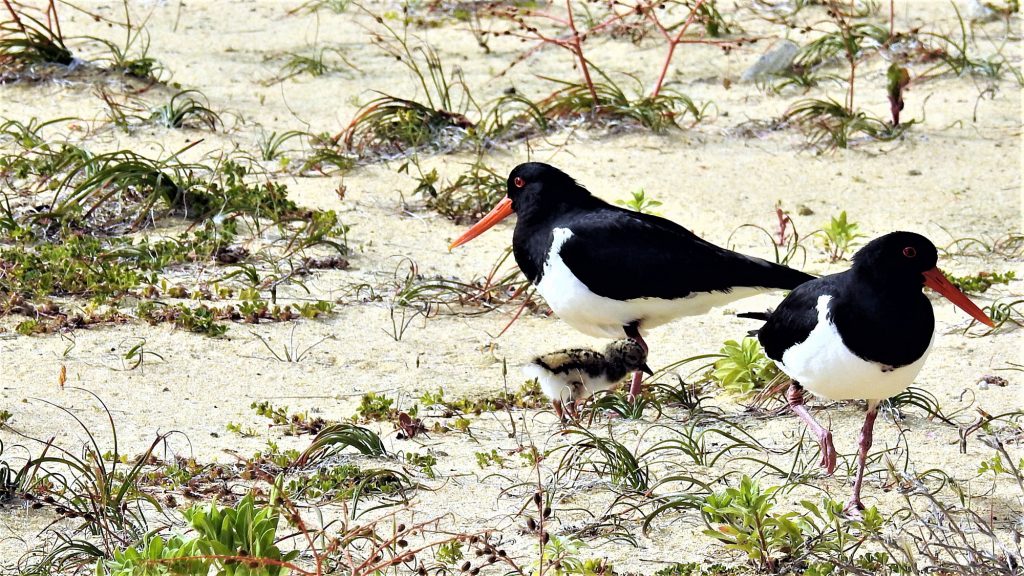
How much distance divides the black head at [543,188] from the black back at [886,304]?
1739 millimetres

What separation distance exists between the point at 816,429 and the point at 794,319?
16.3 inches

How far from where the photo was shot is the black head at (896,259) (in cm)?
413

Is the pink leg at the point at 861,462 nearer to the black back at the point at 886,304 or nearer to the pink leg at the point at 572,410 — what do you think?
the black back at the point at 886,304

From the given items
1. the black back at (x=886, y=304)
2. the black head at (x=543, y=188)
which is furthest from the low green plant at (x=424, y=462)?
the black head at (x=543, y=188)

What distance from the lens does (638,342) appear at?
5453 millimetres

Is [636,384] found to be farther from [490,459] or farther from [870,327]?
[870,327]

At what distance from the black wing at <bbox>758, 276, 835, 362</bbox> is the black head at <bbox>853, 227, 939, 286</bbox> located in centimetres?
19

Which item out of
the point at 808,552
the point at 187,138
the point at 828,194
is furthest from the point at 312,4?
the point at 808,552

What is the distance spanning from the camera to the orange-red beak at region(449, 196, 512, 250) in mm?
6203

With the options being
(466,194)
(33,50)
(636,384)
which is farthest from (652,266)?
(33,50)

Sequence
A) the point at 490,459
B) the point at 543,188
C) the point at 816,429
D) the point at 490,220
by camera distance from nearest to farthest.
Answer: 1. the point at 816,429
2. the point at 490,459
3. the point at 543,188
4. the point at 490,220

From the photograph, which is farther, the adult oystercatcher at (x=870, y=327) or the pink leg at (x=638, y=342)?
the pink leg at (x=638, y=342)

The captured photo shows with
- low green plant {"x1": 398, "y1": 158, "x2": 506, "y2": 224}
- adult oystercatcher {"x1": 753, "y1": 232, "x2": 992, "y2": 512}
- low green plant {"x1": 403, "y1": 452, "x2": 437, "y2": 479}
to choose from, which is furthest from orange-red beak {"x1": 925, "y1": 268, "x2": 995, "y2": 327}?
low green plant {"x1": 398, "y1": 158, "x2": 506, "y2": 224}

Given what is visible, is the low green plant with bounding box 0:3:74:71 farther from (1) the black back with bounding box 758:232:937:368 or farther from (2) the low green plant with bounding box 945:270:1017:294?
(1) the black back with bounding box 758:232:937:368
